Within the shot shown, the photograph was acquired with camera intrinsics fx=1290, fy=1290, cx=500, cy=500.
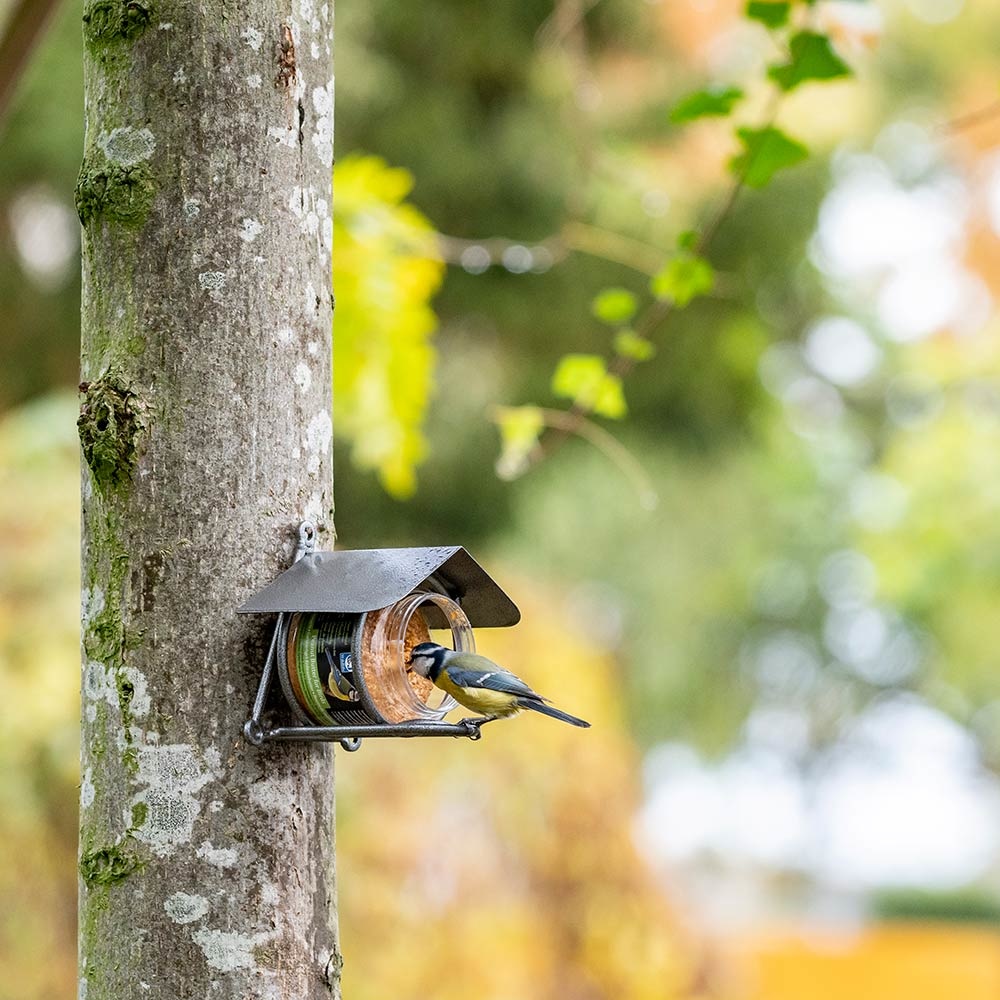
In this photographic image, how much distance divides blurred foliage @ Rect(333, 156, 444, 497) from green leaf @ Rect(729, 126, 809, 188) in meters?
0.84

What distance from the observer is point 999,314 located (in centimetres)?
871

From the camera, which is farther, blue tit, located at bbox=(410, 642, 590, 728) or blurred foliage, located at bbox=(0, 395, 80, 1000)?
blurred foliage, located at bbox=(0, 395, 80, 1000)

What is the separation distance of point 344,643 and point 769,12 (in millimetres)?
952

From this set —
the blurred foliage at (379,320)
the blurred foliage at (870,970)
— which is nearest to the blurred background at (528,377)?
the blurred foliage at (379,320)

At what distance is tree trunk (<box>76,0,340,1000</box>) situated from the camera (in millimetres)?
1009

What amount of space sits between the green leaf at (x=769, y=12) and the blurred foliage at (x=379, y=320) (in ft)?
2.91

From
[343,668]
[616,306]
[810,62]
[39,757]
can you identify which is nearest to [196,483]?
[343,668]

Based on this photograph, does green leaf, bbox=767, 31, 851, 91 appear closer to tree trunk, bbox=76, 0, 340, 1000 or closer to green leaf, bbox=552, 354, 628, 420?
green leaf, bbox=552, 354, 628, 420

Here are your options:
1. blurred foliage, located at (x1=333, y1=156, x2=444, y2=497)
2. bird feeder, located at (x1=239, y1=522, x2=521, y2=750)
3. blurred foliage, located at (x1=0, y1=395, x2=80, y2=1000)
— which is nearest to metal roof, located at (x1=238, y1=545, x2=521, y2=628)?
bird feeder, located at (x1=239, y1=522, x2=521, y2=750)

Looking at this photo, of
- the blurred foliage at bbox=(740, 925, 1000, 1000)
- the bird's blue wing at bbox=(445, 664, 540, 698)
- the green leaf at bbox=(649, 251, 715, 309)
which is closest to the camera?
the bird's blue wing at bbox=(445, 664, 540, 698)

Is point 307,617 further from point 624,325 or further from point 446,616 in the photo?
point 624,325

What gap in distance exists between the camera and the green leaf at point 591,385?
1.75m

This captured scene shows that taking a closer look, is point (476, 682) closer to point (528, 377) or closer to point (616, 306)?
point (616, 306)

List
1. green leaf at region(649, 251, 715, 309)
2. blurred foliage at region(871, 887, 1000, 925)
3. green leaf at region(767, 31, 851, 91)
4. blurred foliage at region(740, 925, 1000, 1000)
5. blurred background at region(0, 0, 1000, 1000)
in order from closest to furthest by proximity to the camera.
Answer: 1. green leaf at region(767, 31, 851, 91)
2. green leaf at region(649, 251, 715, 309)
3. blurred background at region(0, 0, 1000, 1000)
4. blurred foliage at region(740, 925, 1000, 1000)
5. blurred foliage at region(871, 887, 1000, 925)
